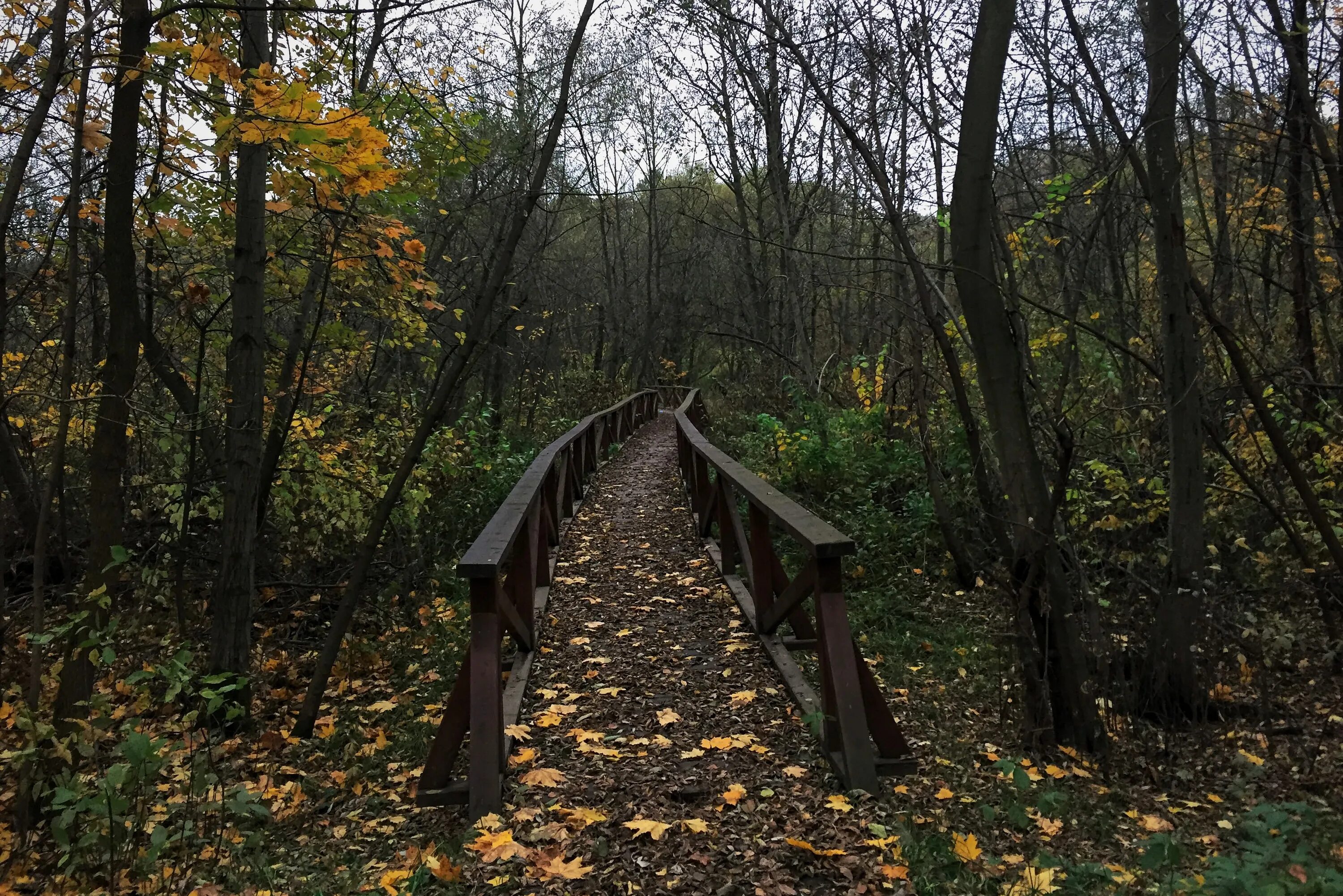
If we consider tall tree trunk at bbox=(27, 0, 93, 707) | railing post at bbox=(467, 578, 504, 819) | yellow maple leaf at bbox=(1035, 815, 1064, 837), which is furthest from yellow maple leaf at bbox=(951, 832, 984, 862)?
tall tree trunk at bbox=(27, 0, 93, 707)

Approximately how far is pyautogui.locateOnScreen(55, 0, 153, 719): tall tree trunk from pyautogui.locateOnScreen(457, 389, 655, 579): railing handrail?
1881 mm

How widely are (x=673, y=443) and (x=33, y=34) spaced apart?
1424 centimetres

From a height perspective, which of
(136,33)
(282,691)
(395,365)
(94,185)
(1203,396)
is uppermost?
(136,33)

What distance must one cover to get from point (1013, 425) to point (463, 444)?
7318 millimetres

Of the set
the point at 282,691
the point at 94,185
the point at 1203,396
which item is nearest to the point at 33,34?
the point at 94,185

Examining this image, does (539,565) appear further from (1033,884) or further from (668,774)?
(1033,884)

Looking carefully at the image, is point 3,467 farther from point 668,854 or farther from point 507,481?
point 668,854

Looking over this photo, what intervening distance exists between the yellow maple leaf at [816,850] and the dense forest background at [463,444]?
0.36m

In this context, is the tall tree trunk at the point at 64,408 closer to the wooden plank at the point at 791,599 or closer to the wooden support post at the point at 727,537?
the wooden plank at the point at 791,599

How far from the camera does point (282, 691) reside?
6.12 metres

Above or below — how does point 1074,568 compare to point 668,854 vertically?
above

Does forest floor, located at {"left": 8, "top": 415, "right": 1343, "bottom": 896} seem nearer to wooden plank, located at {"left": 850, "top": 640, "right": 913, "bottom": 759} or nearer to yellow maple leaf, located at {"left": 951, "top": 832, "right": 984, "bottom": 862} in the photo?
yellow maple leaf, located at {"left": 951, "top": 832, "right": 984, "bottom": 862}

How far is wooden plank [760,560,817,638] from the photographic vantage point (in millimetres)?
3996

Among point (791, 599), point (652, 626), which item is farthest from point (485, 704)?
point (652, 626)
